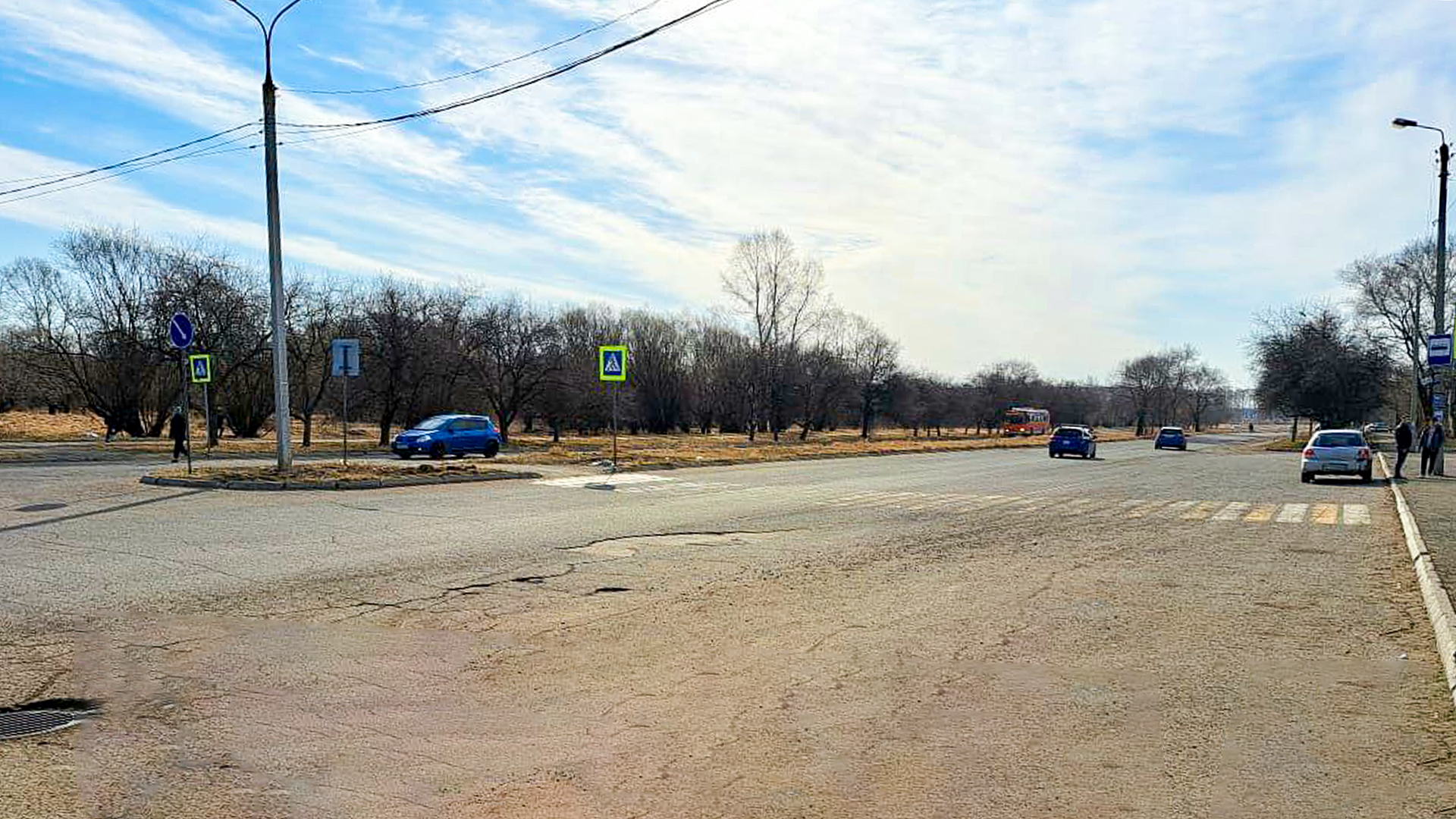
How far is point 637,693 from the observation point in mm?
5660

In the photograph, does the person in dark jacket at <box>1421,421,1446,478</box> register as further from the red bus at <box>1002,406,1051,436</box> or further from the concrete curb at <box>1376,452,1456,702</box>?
the red bus at <box>1002,406,1051,436</box>

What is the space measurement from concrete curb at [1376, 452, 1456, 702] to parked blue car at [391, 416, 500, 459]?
88.7 feet

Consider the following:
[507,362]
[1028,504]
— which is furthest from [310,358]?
[1028,504]

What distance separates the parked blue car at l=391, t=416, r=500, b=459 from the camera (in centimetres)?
3322

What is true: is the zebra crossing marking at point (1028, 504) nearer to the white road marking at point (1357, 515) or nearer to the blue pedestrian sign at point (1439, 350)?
the white road marking at point (1357, 515)

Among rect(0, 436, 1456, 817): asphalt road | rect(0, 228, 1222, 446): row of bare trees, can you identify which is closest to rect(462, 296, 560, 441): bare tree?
rect(0, 228, 1222, 446): row of bare trees

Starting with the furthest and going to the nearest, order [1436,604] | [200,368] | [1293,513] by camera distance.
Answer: [200,368] → [1293,513] → [1436,604]

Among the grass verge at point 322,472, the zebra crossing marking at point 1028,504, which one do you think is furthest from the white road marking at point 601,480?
the grass verge at point 322,472

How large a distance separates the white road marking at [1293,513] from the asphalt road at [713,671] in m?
2.46

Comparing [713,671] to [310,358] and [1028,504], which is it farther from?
[310,358]

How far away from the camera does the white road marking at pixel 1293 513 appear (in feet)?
52.6

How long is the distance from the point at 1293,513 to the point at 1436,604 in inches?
399

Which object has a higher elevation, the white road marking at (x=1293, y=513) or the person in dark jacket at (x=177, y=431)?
the person in dark jacket at (x=177, y=431)

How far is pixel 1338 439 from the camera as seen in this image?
2712cm
